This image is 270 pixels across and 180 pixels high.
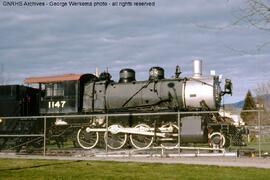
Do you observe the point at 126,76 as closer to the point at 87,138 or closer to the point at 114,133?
the point at 114,133

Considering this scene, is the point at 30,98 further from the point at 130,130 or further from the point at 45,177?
the point at 45,177

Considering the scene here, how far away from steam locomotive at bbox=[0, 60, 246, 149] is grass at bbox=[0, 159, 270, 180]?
4644mm

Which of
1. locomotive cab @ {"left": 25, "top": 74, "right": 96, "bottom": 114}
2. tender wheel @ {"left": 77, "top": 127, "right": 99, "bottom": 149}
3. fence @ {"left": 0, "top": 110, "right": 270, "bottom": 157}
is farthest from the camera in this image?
locomotive cab @ {"left": 25, "top": 74, "right": 96, "bottom": 114}

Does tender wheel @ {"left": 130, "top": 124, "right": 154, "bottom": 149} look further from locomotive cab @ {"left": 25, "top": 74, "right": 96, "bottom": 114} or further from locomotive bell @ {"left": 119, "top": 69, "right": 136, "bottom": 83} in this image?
locomotive cab @ {"left": 25, "top": 74, "right": 96, "bottom": 114}

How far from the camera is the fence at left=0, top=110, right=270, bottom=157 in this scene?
58.6ft

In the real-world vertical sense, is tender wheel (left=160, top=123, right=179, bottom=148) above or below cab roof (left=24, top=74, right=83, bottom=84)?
below

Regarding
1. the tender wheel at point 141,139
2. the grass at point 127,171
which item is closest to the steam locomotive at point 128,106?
the tender wheel at point 141,139

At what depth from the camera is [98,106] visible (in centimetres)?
2100

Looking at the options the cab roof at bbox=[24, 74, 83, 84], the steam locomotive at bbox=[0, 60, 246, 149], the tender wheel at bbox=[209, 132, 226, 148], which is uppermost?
the cab roof at bbox=[24, 74, 83, 84]

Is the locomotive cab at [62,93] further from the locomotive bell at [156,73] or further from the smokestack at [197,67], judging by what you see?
the smokestack at [197,67]

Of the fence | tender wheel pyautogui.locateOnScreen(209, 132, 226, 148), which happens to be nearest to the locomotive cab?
the fence

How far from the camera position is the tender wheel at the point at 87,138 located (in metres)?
19.7

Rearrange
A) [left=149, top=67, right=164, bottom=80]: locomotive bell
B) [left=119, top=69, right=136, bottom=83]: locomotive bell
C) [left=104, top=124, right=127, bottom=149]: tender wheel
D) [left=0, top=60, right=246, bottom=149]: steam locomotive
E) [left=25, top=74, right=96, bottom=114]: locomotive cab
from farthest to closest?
[left=119, top=69, right=136, bottom=83]: locomotive bell → [left=25, top=74, right=96, bottom=114]: locomotive cab → [left=149, top=67, right=164, bottom=80]: locomotive bell → [left=104, top=124, right=127, bottom=149]: tender wheel → [left=0, top=60, right=246, bottom=149]: steam locomotive

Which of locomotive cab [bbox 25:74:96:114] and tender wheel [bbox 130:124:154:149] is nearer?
tender wheel [bbox 130:124:154:149]
